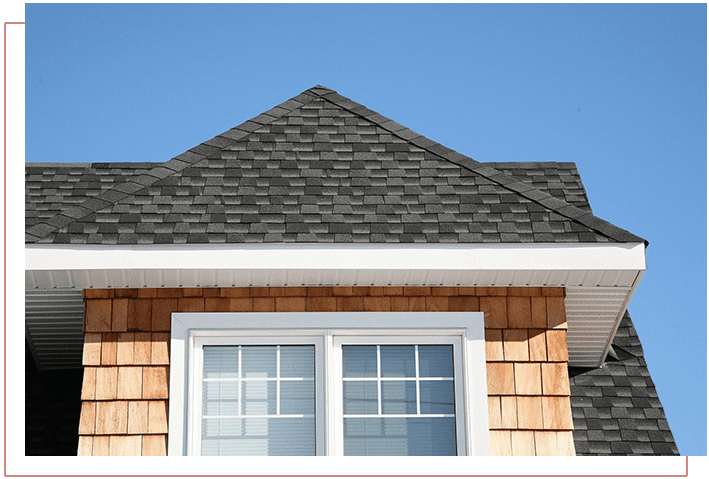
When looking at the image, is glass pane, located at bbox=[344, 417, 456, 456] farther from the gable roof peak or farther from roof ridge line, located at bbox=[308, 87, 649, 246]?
the gable roof peak

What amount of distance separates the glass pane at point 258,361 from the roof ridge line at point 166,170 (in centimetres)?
142

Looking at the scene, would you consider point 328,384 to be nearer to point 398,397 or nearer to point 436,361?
point 398,397

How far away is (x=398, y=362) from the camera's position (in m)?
6.25

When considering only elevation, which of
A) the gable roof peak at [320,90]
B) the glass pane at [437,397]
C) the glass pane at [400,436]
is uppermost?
the gable roof peak at [320,90]

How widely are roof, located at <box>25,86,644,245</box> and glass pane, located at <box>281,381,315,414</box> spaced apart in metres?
0.98

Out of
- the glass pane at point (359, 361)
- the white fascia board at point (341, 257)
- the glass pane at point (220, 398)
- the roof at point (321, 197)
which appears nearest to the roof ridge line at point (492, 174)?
the roof at point (321, 197)

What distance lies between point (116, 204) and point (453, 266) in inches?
94.2

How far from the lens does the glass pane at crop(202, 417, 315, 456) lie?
6.05 m

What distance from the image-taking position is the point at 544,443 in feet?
20.0

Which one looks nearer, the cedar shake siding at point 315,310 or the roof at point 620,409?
the cedar shake siding at point 315,310

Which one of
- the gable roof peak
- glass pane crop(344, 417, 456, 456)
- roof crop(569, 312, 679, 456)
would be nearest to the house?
glass pane crop(344, 417, 456, 456)

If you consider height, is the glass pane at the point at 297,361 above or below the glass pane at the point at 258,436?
above

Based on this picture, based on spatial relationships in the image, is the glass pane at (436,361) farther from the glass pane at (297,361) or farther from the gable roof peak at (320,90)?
the gable roof peak at (320,90)

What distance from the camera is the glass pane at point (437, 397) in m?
6.16
